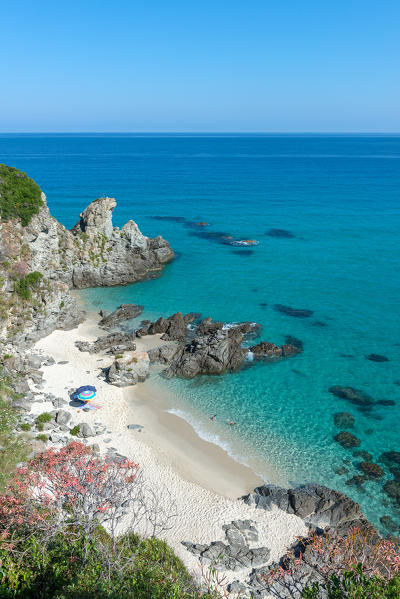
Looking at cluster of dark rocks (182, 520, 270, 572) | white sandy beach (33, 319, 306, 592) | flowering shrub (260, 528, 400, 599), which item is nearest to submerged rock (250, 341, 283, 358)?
white sandy beach (33, 319, 306, 592)

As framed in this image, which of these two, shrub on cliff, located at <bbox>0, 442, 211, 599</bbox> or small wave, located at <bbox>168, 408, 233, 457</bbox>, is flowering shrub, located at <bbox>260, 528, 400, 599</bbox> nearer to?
Result: shrub on cliff, located at <bbox>0, 442, 211, 599</bbox>

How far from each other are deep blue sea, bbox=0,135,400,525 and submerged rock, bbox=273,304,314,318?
1054 millimetres

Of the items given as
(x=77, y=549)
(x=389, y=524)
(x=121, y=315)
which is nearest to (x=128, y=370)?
(x=121, y=315)

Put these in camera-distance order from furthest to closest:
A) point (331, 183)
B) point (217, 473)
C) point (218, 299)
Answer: point (331, 183), point (218, 299), point (217, 473)

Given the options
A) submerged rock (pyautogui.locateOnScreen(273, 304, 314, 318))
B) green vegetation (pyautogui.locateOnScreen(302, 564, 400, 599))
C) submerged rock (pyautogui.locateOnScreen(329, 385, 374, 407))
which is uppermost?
green vegetation (pyautogui.locateOnScreen(302, 564, 400, 599))

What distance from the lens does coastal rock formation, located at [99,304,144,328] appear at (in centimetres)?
4952

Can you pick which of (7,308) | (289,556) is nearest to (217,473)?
(289,556)

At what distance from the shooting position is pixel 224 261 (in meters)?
72.3

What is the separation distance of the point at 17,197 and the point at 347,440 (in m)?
41.1

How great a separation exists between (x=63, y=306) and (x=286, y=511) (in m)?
32.5

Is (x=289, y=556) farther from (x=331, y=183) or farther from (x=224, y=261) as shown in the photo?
(x=331, y=183)

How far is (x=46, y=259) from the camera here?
2021 inches

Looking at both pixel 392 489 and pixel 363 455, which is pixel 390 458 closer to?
pixel 363 455

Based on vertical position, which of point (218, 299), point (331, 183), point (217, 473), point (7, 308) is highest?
point (331, 183)
